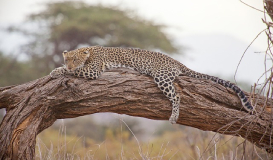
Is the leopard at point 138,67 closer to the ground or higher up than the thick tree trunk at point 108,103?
higher up

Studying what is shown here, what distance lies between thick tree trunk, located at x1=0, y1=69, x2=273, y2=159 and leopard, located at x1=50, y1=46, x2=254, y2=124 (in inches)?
4.0

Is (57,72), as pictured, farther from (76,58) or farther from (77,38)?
(77,38)

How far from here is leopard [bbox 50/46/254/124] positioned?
19.2ft

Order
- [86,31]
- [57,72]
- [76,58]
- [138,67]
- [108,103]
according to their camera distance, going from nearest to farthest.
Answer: [108,103]
[57,72]
[138,67]
[76,58]
[86,31]

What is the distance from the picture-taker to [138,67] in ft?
21.1

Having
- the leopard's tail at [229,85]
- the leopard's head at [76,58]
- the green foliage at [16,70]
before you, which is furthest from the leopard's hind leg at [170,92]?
the green foliage at [16,70]

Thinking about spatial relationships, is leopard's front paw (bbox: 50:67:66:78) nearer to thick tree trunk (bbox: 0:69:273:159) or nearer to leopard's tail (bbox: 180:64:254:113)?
thick tree trunk (bbox: 0:69:273:159)

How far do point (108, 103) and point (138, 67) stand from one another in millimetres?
997

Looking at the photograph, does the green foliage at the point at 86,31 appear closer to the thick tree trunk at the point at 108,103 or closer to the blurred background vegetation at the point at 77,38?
the blurred background vegetation at the point at 77,38

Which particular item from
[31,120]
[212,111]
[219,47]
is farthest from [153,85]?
[219,47]

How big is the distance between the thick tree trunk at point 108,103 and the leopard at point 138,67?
0.33 feet

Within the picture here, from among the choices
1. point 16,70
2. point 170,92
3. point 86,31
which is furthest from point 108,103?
point 16,70

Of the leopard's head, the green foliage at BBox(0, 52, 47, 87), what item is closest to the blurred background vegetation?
the green foliage at BBox(0, 52, 47, 87)

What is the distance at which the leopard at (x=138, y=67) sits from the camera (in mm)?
Answer: 5852
